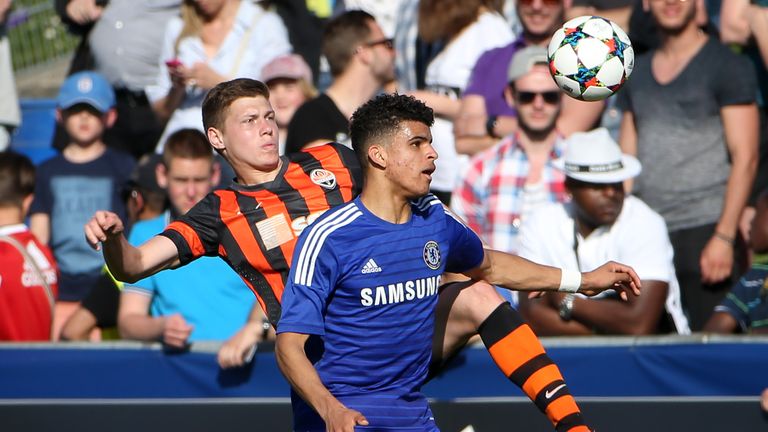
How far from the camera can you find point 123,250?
5445 mm

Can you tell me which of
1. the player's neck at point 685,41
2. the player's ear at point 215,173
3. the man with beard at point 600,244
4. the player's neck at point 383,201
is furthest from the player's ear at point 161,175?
the player's neck at point 685,41

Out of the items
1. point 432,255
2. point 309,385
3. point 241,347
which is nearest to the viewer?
point 309,385

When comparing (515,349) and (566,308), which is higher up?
(515,349)

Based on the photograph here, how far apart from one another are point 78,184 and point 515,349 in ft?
14.1

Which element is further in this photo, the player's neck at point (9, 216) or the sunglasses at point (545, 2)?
the player's neck at point (9, 216)

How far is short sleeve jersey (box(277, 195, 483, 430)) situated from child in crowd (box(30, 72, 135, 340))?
143 inches

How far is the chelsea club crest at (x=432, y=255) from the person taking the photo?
5.55m

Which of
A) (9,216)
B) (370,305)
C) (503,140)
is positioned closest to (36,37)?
(9,216)

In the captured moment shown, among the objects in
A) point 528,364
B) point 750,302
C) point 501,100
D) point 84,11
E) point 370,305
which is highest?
point 84,11

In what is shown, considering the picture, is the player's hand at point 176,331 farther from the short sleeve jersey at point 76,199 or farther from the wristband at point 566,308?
the wristband at point 566,308

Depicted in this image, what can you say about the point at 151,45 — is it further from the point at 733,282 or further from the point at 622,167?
the point at 733,282

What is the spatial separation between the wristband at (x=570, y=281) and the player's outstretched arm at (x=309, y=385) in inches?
53.5

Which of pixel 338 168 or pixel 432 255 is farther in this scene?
pixel 338 168

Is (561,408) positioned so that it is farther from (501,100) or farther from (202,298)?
(501,100)
